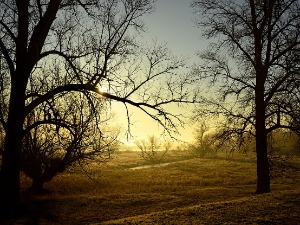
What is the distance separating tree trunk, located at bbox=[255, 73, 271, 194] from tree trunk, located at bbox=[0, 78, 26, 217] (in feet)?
37.6

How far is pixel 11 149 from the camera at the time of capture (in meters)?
10.6

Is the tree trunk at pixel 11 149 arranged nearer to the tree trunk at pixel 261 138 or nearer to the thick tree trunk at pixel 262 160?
the tree trunk at pixel 261 138

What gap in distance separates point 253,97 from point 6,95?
41.6 feet

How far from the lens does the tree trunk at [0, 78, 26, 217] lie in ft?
34.9

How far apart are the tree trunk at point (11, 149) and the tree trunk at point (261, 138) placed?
11.5m

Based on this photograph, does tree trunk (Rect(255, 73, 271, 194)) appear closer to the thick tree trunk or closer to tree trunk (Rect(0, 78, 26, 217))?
the thick tree trunk

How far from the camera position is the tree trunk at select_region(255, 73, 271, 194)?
15.8 metres

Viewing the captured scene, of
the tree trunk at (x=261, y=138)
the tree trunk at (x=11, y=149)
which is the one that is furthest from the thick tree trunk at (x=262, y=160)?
the tree trunk at (x=11, y=149)

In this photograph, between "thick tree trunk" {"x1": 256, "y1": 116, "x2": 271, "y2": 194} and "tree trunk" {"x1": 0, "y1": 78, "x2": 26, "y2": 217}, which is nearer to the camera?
"tree trunk" {"x1": 0, "y1": 78, "x2": 26, "y2": 217}

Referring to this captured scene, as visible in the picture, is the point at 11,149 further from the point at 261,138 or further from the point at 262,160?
the point at 262,160

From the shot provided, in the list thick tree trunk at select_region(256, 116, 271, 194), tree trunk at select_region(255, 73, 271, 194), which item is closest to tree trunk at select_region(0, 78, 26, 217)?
tree trunk at select_region(255, 73, 271, 194)

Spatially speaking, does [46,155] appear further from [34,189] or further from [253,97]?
[253,97]

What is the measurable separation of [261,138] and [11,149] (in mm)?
12010

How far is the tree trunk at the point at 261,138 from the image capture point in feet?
51.9
